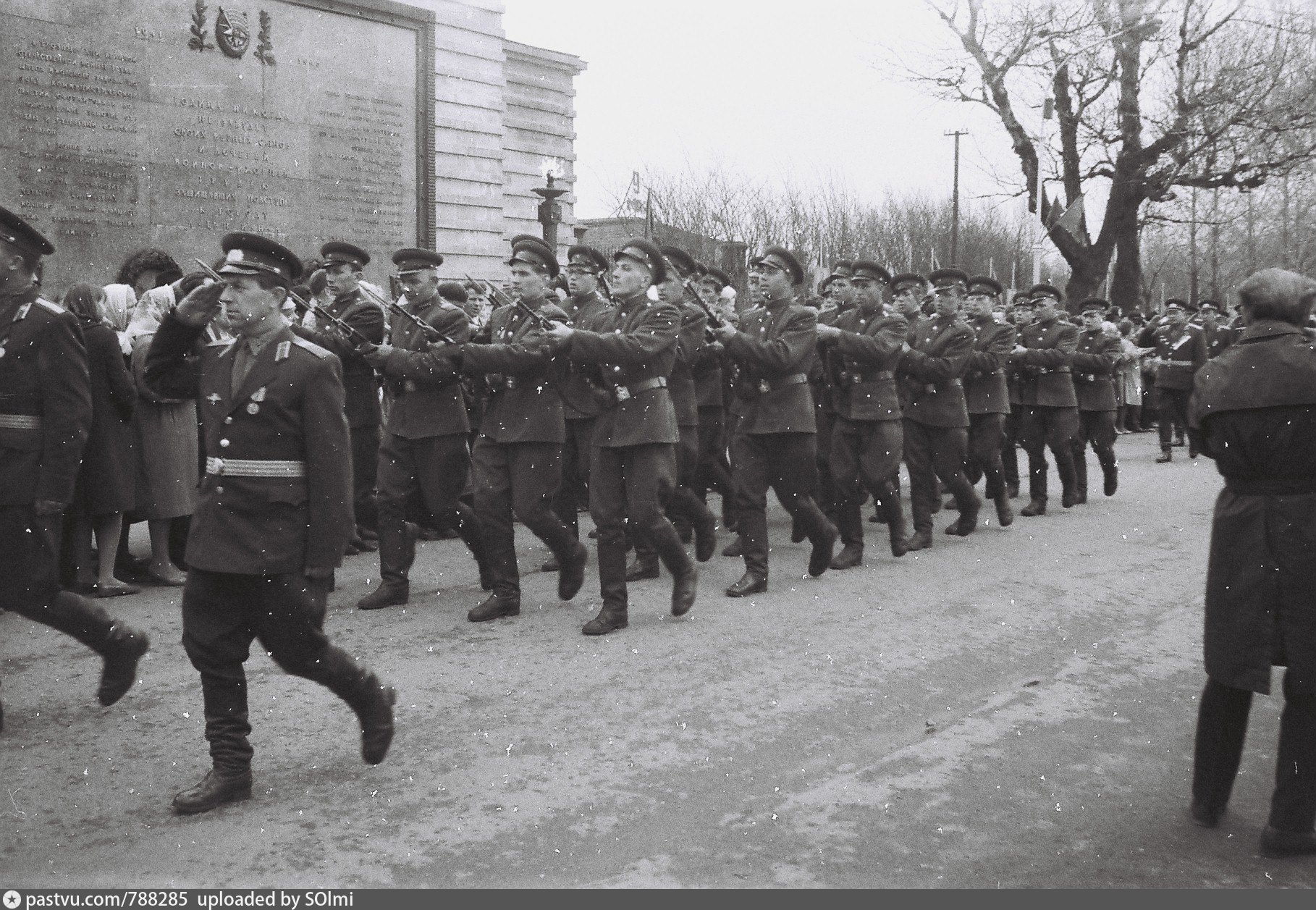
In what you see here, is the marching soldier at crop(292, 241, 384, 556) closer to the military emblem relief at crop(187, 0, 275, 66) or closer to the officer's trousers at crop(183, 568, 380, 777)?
the officer's trousers at crop(183, 568, 380, 777)

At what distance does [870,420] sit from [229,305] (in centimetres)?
631

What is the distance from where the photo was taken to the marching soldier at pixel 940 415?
35.7 feet

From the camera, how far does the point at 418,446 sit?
8.16 m

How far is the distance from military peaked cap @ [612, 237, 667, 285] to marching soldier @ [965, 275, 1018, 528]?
480 centimetres

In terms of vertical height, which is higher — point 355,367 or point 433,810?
point 355,367

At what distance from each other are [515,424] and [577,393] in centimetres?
137

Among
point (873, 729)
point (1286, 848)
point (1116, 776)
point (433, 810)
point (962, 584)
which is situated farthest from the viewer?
point (962, 584)

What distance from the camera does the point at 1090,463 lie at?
18016 millimetres

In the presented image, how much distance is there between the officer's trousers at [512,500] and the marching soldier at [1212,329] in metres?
12.6

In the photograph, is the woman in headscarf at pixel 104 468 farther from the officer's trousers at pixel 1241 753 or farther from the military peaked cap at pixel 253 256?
the officer's trousers at pixel 1241 753

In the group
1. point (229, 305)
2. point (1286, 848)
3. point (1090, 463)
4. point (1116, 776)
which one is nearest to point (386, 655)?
point (229, 305)

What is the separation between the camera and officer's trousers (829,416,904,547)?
10133 millimetres

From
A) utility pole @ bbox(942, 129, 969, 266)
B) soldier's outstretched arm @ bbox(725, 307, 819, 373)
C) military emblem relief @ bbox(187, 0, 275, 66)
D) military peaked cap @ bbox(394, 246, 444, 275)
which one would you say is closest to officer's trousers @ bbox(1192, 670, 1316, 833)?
soldier's outstretched arm @ bbox(725, 307, 819, 373)

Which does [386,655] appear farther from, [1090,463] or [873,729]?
[1090,463]
